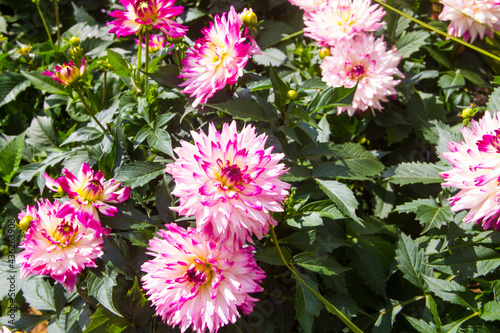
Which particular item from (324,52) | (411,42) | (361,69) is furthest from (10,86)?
(411,42)

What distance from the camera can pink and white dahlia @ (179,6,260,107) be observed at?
1118 millimetres

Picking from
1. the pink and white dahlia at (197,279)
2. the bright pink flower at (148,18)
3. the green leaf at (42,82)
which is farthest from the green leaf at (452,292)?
the green leaf at (42,82)

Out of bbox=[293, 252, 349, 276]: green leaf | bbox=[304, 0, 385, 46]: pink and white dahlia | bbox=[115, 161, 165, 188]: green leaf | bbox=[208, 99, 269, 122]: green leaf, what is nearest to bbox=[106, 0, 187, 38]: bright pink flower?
bbox=[208, 99, 269, 122]: green leaf

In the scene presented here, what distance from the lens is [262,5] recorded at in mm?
2232

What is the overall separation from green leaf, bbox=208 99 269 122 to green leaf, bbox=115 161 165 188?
26cm

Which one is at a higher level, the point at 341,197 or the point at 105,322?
the point at 341,197

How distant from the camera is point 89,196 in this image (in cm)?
109

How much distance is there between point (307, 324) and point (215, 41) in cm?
82

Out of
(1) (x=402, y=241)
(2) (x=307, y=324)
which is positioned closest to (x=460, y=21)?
(1) (x=402, y=241)

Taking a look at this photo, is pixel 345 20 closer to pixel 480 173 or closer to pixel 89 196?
pixel 480 173

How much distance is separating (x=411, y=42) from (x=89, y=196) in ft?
4.72

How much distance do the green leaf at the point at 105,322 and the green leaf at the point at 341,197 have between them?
69 cm

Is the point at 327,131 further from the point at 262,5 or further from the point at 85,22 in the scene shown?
the point at 85,22

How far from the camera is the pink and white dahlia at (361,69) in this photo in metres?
1.51
